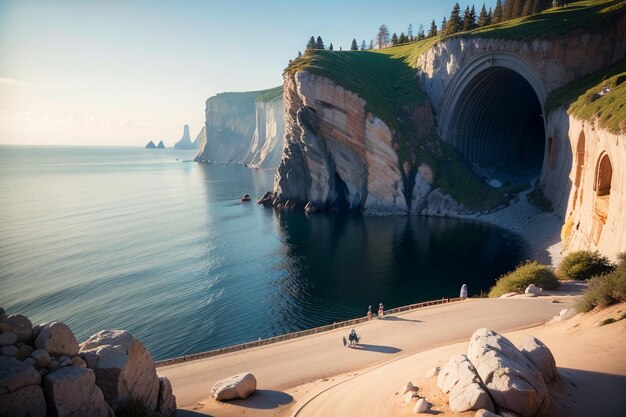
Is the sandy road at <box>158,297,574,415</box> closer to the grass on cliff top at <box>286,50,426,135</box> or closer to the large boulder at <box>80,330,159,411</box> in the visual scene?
the large boulder at <box>80,330,159,411</box>

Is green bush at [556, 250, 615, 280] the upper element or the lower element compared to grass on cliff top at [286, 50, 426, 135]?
lower

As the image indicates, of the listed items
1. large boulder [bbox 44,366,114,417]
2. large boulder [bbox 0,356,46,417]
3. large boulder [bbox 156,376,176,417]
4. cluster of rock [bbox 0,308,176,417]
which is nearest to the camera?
large boulder [bbox 0,356,46,417]

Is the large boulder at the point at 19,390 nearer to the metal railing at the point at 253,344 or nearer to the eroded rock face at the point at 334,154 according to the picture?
the metal railing at the point at 253,344

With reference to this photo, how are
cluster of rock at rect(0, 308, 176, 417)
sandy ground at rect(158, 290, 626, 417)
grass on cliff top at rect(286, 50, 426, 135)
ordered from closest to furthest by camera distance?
cluster of rock at rect(0, 308, 176, 417), sandy ground at rect(158, 290, 626, 417), grass on cliff top at rect(286, 50, 426, 135)

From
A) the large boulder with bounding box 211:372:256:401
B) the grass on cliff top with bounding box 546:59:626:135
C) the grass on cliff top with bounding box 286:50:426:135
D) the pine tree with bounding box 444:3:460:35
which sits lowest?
the large boulder with bounding box 211:372:256:401

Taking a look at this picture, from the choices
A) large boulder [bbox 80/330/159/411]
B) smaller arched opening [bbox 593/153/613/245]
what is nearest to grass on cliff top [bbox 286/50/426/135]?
smaller arched opening [bbox 593/153/613/245]

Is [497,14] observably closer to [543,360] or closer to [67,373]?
[543,360]

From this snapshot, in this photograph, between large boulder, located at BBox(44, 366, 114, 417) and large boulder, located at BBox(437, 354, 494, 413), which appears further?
large boulder, located at BBox(437, 354, 494, 413)

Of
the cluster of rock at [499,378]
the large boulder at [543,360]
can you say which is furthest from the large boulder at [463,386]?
the large boulder at [543,360]

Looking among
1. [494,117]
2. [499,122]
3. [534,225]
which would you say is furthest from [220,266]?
[499,122]
